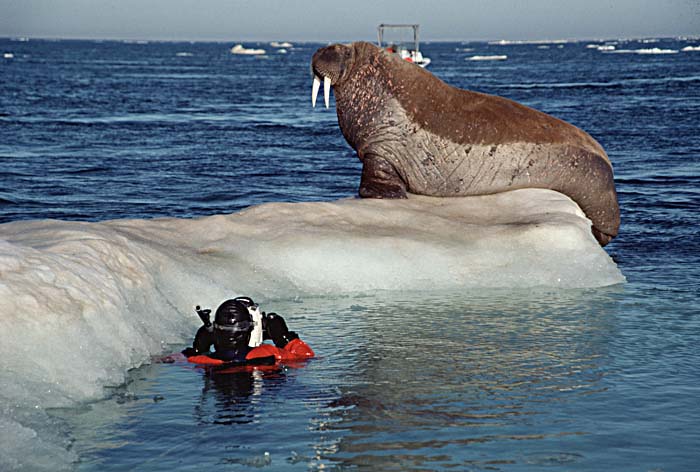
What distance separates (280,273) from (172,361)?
2146mm

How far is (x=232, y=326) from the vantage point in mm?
6633

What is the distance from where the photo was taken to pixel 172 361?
6973mm

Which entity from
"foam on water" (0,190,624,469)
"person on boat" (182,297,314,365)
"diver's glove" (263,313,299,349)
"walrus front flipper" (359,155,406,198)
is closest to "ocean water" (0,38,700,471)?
"foam on water" (0,190,624,469)

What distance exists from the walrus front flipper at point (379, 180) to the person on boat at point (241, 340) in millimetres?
4314

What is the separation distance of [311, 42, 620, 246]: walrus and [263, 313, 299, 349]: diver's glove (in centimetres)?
424

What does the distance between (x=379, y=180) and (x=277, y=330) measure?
456 centimetres

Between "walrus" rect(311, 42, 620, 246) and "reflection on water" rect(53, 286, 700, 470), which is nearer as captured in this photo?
"reflection on water" rect(53, 286, 700, 470)

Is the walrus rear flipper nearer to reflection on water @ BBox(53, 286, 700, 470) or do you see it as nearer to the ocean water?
the ocean water

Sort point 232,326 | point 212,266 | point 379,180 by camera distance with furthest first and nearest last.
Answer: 1. point 379,180
2. point 212,266
3. point 232,326

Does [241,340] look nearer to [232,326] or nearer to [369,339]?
[232,326]

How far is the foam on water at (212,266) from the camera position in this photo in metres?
6.15

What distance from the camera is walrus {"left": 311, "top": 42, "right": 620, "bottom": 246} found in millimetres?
11094


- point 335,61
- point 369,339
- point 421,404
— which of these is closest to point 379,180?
point 335,61

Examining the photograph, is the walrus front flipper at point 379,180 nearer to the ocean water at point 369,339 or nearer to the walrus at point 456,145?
the walrus at point 456,145
